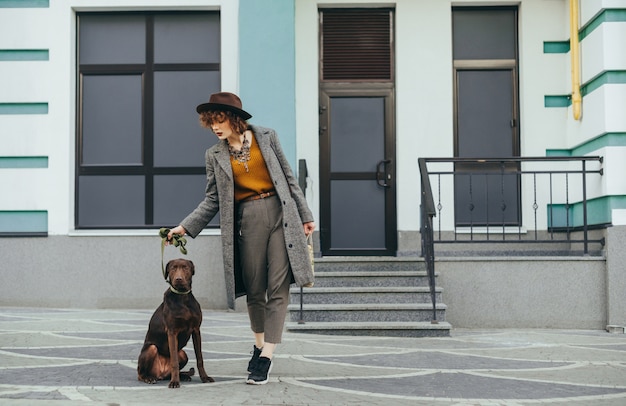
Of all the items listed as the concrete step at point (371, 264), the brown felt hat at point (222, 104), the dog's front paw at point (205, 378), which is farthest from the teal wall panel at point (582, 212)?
the dog's front paw at point (205, 378)

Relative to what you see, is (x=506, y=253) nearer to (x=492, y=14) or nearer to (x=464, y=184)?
(x=464, y=184)

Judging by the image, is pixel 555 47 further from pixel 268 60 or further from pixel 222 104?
pixel 222 104

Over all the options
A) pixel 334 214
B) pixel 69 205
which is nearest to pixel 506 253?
pixel 334 214

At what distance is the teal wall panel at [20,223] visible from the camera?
10.5m

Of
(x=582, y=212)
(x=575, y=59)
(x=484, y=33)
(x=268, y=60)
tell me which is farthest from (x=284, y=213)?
(x=484, y=33)

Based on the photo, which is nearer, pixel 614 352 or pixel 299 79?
pixel 614 352

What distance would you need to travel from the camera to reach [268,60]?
10.4 metres

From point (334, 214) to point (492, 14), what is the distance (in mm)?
3170

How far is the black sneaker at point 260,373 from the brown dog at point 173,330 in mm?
267

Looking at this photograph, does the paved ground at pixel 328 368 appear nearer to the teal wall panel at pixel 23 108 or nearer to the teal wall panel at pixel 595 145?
the teal wall panel at pixel 595 145

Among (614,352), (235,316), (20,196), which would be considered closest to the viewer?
(614,352)

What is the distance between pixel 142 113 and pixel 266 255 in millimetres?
5710

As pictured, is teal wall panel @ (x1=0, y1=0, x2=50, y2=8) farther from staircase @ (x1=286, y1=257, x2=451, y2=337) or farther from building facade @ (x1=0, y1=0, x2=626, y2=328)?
staircase @ (x1=286, y1=257, x2=451, y2=337)

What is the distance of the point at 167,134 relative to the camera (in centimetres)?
1091
